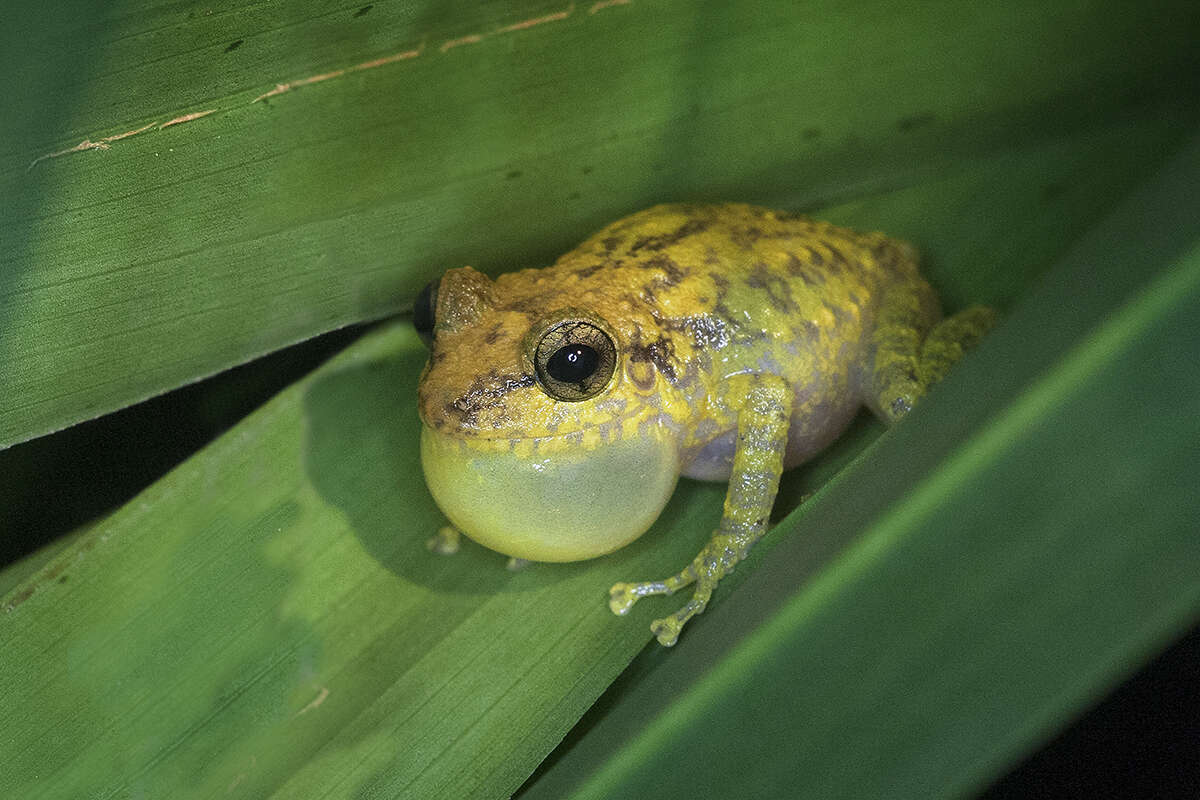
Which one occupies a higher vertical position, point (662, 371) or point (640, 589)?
point (662, 371)

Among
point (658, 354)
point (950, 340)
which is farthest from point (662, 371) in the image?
point (950, 340)

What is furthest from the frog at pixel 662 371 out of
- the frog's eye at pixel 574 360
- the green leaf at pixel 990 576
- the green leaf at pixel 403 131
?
the green leaf at pixel 990 576

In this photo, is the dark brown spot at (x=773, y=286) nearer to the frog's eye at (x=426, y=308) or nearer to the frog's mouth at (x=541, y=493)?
the frog's mouth at (x=541, y=493)

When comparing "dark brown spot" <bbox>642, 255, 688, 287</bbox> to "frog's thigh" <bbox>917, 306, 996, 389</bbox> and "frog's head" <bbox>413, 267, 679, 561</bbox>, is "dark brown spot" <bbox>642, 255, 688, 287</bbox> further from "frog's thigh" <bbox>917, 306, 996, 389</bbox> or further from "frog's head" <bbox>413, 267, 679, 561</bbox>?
"frog's thigh" <bbox>917, 306, 996, 389</bbox>

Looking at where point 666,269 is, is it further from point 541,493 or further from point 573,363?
point 541,493

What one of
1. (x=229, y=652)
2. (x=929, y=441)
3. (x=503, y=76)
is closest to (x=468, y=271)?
(x=503, y=76)

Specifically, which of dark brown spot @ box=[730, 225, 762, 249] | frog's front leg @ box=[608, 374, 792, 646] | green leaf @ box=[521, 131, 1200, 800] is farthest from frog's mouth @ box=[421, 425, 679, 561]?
green leaf @ box=[521, 131, 1200, 800]
